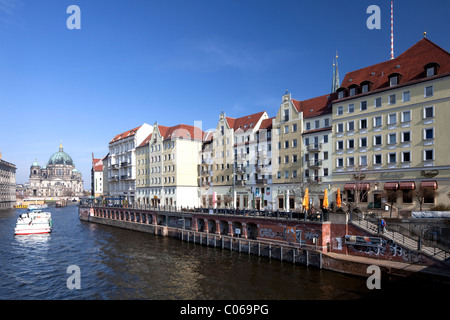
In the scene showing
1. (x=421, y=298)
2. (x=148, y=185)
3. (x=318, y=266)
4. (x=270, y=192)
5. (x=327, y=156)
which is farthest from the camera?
(x=148, y=185)

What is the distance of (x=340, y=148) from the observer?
5556cm

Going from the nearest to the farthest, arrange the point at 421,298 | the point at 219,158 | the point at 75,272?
1. the point at 421,298
2. the point at 75,272
3. the point at 219,158

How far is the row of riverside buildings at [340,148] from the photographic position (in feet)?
149

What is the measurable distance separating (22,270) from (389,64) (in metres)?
60.4

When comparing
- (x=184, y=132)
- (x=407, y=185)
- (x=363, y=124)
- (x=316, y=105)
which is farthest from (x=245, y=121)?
(x=407, y=185)

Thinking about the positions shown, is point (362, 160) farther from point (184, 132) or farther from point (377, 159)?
point (184, 132)

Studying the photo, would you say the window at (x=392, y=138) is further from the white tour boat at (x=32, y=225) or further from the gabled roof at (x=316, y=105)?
the white tour boat at (x=32, y=225)

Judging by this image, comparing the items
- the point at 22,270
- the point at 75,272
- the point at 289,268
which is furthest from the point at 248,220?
the point at 22,270

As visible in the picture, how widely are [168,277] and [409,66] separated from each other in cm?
4488

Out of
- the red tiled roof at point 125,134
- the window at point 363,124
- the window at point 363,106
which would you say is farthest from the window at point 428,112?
the red tiled roof at point 125,134

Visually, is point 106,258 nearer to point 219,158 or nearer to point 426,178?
point 219,158

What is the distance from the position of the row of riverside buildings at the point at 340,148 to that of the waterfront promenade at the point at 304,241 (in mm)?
5344

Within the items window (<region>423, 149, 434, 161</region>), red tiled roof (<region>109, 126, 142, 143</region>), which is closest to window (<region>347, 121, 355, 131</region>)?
window (<region>423, 149, 434, 161</region>)

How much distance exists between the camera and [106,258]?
157 feet
